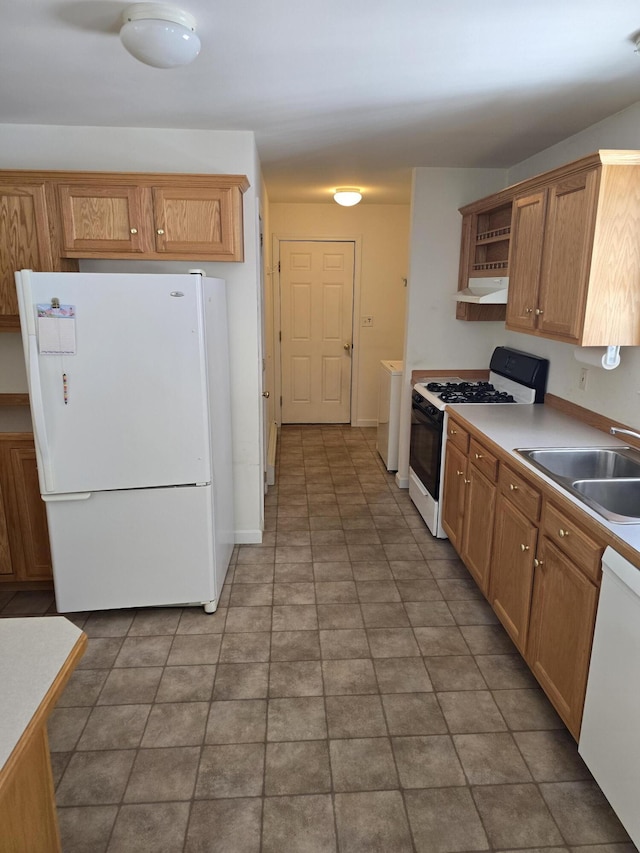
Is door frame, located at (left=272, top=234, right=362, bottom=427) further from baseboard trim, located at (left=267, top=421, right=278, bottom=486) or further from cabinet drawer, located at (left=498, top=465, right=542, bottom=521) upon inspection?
cabinet drawer, located at (left=498, top=465, right=542, bottom=521)

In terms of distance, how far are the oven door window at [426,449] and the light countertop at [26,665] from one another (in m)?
2.66

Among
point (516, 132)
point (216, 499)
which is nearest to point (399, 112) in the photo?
point (516, 132)

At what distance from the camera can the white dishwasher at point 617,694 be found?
5.15 feet

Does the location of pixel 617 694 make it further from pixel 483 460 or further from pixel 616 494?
pixel 483 460

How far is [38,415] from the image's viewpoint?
8.18 ft

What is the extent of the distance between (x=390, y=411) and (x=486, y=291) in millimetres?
1442

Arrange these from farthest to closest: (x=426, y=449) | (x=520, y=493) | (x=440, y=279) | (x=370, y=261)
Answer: (x=370, y=261) → (x=440, y=279) → (x=426, y=449) → (x=520, y=493)

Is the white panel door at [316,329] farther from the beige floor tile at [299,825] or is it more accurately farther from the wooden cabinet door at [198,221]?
the beige floor tile at [299,825]

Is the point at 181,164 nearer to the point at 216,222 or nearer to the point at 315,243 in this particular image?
the point at 216,222

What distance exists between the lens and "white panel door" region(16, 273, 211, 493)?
2461 mm

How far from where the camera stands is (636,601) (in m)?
1.56

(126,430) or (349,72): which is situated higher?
(349,72)

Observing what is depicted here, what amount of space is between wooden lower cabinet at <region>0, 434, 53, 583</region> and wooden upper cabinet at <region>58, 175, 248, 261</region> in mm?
1047

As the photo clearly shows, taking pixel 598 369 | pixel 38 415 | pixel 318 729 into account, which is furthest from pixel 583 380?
pixel 38 415
